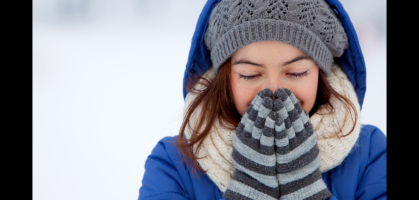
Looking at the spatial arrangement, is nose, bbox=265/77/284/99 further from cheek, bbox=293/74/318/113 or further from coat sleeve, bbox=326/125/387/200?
coat sleeve, bbox=326/125/387/200

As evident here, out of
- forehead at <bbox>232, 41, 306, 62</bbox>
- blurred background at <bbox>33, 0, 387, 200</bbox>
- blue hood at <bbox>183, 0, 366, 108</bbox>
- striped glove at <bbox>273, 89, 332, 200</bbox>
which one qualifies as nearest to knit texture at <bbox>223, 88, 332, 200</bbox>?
striped glove at <bbox>273, 89, 332, 200</bbox>

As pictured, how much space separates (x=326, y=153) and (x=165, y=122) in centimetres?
129

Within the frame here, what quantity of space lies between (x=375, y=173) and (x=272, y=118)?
41 cm

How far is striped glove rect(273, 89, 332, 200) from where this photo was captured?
84 centimetres

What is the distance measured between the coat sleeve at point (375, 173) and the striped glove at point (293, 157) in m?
0.17

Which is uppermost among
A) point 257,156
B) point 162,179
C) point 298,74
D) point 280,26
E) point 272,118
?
point 280,26

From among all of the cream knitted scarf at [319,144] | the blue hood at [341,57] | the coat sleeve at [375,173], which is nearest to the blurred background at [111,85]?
the blue hood at [341,57]

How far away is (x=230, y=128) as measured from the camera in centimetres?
103

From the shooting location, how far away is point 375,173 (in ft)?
3.16

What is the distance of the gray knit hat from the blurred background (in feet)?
2.86

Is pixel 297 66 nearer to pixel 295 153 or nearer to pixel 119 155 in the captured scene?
pixel 295 153

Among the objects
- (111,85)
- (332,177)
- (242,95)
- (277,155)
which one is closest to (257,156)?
(277,155)

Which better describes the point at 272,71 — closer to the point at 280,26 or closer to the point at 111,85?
the point at 280,26
